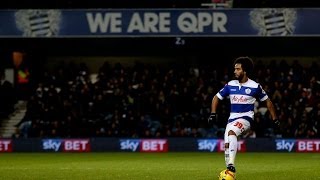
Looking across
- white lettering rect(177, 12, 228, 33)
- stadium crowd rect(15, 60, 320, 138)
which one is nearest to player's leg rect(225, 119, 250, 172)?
stadium crowd rect(15, 60, 320, 138)

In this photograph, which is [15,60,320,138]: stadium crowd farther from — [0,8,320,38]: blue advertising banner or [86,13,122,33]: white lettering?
[86,13,122,33]: white lettering

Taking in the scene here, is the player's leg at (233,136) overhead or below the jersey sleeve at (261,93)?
below

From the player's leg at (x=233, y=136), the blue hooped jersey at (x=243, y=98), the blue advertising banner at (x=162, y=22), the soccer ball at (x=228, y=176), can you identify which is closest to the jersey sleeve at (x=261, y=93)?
the blue hooped jersey at (x=243, y=98)

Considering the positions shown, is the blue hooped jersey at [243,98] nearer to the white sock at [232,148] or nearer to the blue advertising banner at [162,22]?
the white sock at [232,148]

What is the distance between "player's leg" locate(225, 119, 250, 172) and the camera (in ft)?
40.2

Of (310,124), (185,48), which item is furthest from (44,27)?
(310,124)

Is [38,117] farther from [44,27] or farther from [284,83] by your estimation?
[284,83]

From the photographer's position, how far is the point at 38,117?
26844 millimetres

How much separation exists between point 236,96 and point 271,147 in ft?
40.9

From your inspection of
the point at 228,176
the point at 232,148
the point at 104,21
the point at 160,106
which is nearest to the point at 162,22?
the point at 104,21

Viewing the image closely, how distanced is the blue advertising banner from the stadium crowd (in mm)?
2155

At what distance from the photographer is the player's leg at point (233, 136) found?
482 inches

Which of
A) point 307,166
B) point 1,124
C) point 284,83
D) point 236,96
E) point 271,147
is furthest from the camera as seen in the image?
point 1,124

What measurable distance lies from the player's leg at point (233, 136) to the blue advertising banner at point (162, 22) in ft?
42.9
